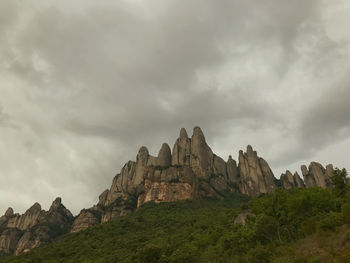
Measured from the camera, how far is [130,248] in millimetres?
78125

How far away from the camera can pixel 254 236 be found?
52.1 metres

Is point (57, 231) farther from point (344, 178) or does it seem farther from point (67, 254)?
point (344, 178)

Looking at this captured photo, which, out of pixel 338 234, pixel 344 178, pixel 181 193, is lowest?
pixel 338 234

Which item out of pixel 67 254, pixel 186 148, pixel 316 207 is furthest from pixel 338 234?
pixel 186 148

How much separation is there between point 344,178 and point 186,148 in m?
133

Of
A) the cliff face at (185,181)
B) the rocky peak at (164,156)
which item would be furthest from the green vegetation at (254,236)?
the rocky peak at (164,156)

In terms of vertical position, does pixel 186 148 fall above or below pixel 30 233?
above

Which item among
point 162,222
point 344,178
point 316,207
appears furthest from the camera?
point 162,222

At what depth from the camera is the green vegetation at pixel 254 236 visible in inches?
1384

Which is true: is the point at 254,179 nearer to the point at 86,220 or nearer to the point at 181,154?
the point at 181,154

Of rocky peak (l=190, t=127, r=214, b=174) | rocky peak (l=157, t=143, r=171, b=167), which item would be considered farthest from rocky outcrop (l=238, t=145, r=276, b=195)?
rocky peak (l=157, t=143, r=171, b=167)

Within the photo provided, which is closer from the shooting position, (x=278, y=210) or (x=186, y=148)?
(x=278, y=210)

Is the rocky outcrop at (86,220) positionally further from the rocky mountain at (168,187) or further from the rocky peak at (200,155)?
the rocky peak at (200,155)

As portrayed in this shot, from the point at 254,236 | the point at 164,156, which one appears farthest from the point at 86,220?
the point at 254,236
